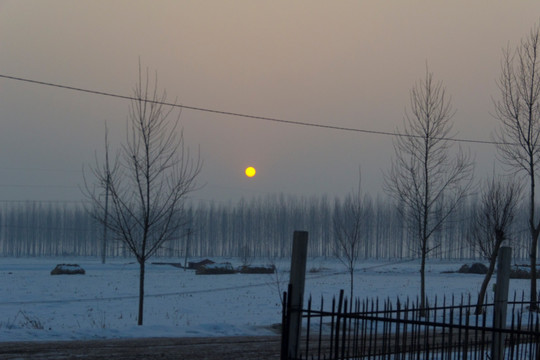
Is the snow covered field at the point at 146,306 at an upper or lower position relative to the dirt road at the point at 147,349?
lower

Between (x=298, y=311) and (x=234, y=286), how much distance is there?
33.3m

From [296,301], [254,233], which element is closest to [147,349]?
[296,301]

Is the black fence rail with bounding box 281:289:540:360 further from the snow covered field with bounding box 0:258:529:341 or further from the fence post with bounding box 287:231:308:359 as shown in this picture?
the snow covered field with bounding box 0:258:529:341

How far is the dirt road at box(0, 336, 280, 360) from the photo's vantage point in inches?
477

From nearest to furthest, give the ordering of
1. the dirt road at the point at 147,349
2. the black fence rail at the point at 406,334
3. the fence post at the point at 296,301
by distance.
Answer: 1. the black fence rail at the point at 406,334
2. the fence post at the point at 296,301
3. the dirt road at the point at 147,349

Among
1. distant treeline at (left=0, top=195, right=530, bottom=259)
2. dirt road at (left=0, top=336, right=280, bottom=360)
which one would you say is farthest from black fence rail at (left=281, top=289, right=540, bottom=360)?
distant treeline at (left=0, top=195, right=530, bottom=259)

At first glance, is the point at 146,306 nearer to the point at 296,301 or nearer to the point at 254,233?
the point at 296,301

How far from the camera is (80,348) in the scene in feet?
42.7

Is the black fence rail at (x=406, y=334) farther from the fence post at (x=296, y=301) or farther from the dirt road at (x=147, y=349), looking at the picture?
the dirt road at (x=147, y=349)

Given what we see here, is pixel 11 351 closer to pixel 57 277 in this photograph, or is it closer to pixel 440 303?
pixel 440 303

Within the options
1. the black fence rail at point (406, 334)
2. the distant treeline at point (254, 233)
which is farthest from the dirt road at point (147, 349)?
the distant treeline at point (254, 233)

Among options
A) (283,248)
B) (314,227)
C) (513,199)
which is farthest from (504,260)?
(314,227)

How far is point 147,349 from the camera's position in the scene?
1323 cm

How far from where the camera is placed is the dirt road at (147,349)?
12109mm
